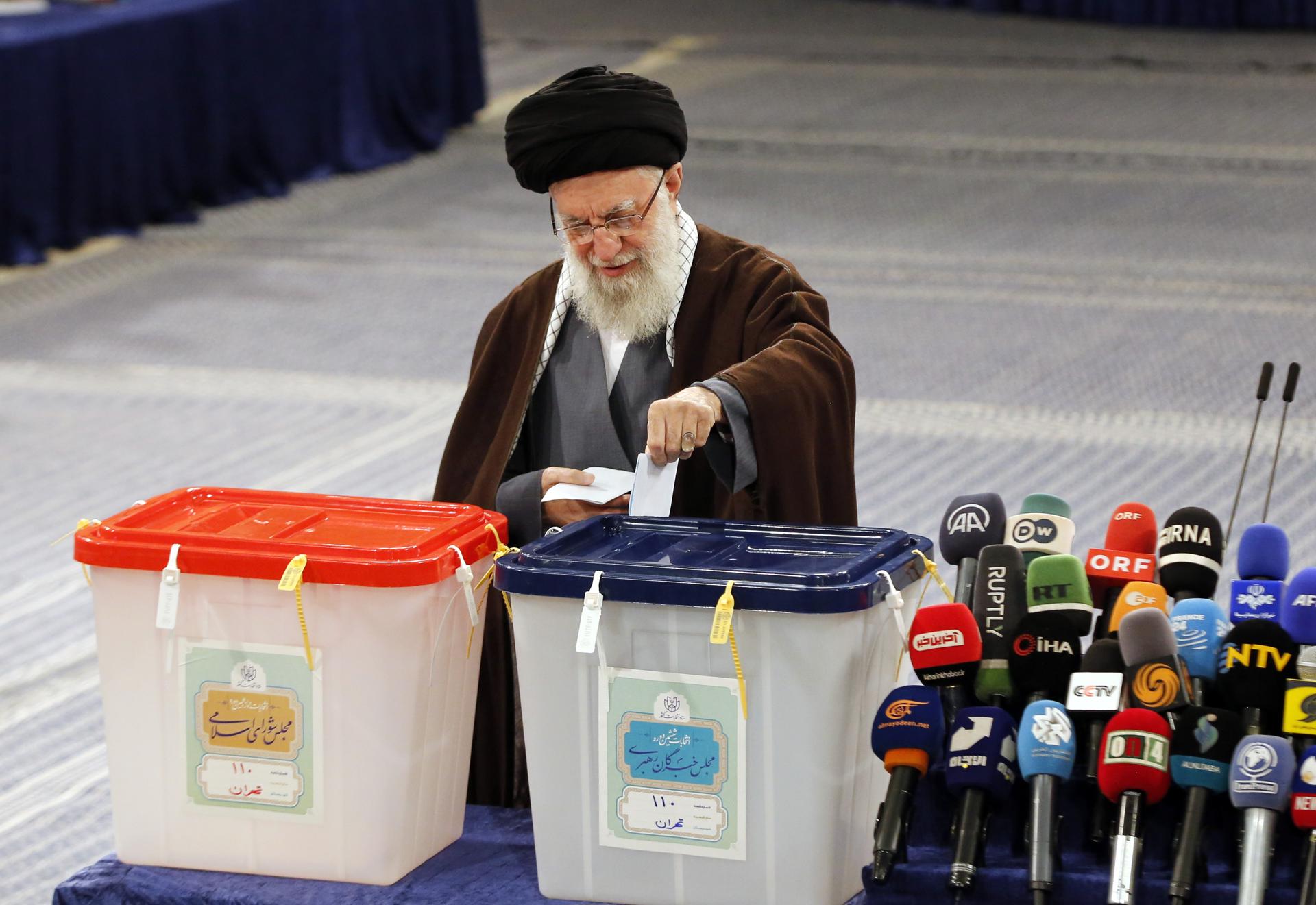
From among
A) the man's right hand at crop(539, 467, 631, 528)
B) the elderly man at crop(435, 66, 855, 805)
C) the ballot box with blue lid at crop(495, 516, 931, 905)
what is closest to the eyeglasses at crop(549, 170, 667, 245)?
the elderly man at crop(435, 66, 855, 805)

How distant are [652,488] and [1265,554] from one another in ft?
2.13

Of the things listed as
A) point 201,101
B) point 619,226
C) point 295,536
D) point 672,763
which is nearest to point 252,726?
point 295,536

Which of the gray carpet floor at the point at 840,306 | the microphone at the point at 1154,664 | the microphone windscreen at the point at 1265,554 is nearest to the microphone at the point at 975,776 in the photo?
the microphone at the point at 1154,664

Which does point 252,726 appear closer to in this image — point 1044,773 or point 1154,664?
point 1044,773

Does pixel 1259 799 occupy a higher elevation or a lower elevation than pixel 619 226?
lower

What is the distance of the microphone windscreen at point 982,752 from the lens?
1595mm

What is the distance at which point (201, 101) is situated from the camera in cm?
701

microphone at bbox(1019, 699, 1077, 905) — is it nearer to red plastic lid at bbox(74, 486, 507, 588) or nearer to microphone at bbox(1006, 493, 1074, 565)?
microphone at bbox(1006, 493, 1074, 565)

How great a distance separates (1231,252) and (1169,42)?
4281mm

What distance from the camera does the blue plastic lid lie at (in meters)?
1.58

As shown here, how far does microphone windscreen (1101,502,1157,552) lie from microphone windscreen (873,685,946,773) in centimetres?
48

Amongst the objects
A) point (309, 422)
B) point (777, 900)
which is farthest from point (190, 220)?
point (777, 900)

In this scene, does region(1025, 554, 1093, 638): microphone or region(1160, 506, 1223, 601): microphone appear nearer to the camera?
region(1025, 554, 1093, 638): microphone

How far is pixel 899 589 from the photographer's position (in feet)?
5.54
